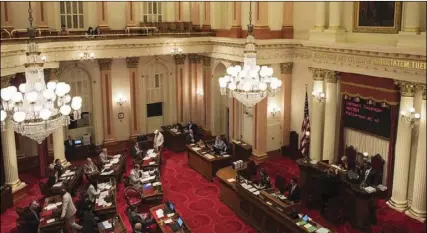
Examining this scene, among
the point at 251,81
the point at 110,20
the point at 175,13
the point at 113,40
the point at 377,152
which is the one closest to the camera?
the point at 251,81

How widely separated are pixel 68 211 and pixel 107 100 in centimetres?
716

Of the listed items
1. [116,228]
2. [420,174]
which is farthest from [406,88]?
[116,228]

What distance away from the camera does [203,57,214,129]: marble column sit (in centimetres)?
1744

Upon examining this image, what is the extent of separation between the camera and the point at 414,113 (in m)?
10.8

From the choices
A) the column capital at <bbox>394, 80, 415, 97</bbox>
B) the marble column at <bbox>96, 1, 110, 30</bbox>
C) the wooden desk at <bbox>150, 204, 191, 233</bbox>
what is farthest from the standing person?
the column capital at <bbox>394, 80, 415, 97</bbox>

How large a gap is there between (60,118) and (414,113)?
8.51 metres

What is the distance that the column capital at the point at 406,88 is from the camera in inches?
416

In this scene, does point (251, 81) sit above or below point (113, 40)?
below

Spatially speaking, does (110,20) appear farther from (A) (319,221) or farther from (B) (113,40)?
(A) (319,221)

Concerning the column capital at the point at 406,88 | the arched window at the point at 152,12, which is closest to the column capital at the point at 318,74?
the column capital at the point at 406,88

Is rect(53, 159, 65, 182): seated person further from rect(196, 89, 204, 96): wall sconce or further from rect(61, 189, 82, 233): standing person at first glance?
rect(196, 89, 204, 96): wall sconce

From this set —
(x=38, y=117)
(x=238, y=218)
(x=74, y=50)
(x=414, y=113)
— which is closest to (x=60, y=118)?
(x=38, y=117)

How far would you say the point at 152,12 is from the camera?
677 inches

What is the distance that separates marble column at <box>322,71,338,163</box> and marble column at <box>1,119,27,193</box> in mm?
9459
